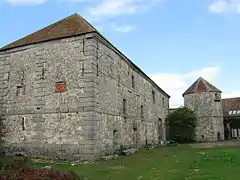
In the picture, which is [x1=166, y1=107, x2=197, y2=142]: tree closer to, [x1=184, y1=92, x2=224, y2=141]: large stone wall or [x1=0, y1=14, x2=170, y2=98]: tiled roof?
[x1=184, y1=92, x2=224, y2=141]: large stone wall

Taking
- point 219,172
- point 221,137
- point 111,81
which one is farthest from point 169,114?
point 219,172

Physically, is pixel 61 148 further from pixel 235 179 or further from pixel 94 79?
pixel 235 179

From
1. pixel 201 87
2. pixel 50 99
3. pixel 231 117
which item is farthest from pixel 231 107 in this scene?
pixel 50 99

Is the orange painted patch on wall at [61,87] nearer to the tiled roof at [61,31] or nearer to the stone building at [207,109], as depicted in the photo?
the tiled roof at [61,31]

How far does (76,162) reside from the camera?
16.3 meters

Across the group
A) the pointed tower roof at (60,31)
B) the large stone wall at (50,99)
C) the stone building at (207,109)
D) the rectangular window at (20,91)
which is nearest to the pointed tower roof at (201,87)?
the stone building at (207,109)

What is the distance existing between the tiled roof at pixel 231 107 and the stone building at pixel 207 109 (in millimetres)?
8776

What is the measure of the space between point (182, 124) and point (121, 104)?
19260 millimetres

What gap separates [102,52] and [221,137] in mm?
28744

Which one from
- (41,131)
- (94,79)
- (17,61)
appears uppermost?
(17,61)

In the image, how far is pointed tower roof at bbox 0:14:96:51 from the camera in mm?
18531

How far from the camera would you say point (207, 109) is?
1623 inches

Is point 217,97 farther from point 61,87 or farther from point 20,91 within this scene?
point 20,91

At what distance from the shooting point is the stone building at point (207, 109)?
133 ft
